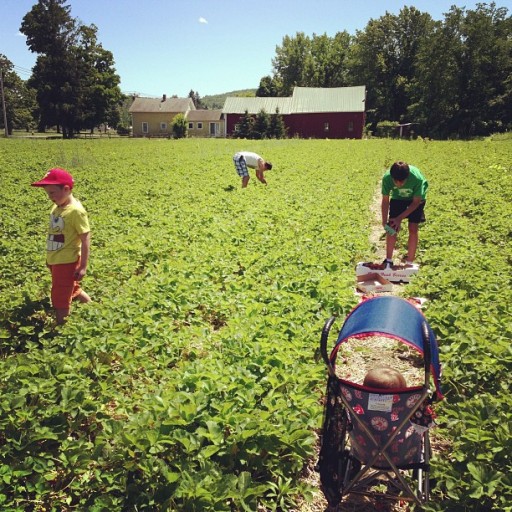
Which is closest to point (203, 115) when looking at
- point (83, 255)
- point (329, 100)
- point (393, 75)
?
point (329, 100)

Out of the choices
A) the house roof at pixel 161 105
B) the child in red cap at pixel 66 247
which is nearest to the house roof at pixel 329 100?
the house roof at pixel 161 105

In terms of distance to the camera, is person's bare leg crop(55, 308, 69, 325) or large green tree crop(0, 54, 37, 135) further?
large green tree crop(0, 54, 37, 135)

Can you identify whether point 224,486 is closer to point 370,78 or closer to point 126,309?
point 126,309

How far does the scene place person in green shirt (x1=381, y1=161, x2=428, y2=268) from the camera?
6.65m

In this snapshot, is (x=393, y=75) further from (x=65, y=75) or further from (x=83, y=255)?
(x=83, y=255)

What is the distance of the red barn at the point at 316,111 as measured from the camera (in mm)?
59031

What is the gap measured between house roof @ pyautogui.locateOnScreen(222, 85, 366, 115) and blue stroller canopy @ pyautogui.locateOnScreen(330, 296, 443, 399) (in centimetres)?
5824

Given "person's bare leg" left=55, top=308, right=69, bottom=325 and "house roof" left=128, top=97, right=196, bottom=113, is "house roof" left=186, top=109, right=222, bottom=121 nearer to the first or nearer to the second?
"house roof" left=128, top=97, right=196, bottom=113

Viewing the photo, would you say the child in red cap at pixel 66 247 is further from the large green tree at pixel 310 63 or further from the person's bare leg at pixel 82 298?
the large green tree at pixel 310 63

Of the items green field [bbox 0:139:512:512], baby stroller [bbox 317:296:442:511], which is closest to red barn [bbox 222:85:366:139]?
green field [bbox 0:139:512:512]

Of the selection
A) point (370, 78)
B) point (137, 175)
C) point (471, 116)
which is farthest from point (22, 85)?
point (137, 175)

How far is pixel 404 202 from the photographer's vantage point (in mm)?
6988

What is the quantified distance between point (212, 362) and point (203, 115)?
7755 cm

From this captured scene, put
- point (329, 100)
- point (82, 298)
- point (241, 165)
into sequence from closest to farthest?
1. point (82, 298)
2. point (241, 165)
3. point (329, 100)
